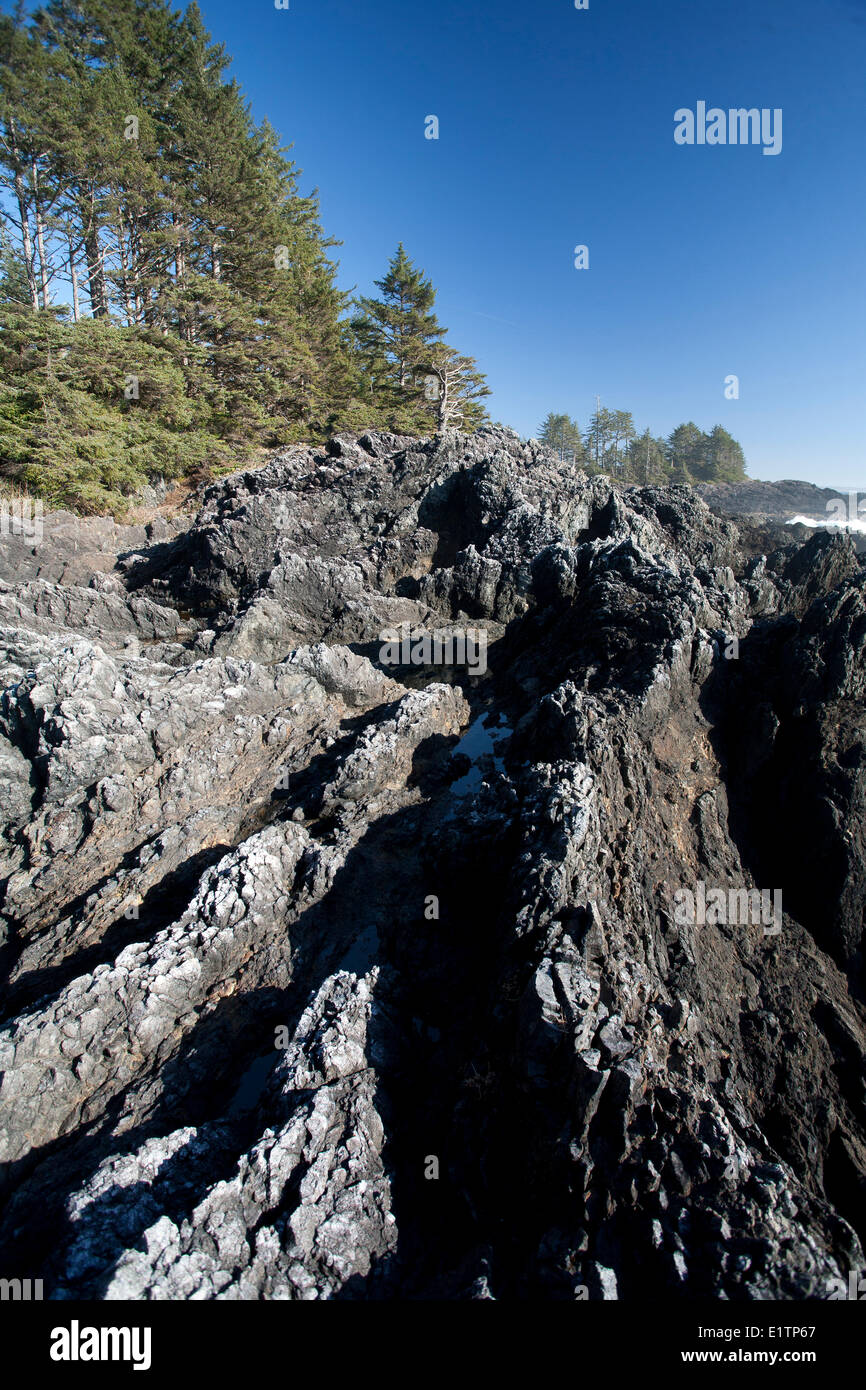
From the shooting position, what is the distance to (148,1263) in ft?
11.5

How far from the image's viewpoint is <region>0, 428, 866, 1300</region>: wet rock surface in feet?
12.6

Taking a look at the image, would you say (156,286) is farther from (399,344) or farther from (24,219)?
(399,344)

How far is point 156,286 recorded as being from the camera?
86.0 feet

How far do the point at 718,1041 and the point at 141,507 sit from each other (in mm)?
26005

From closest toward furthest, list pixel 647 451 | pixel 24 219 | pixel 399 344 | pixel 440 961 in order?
pixel 440 961, pixel 24 219, pixel 399 344, pixel 647 451

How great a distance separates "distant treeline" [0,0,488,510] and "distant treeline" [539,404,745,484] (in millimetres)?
40698

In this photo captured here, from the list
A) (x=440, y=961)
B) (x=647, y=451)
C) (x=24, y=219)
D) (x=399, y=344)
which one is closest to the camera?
(x=440, y=961)

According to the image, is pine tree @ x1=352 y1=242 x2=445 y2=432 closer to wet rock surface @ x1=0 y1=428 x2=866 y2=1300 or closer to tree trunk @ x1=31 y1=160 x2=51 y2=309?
A: tree trunk @ x1=31 y1=160 x2=51 y2=309

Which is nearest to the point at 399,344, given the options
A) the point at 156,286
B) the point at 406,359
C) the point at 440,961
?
the point at 406,359

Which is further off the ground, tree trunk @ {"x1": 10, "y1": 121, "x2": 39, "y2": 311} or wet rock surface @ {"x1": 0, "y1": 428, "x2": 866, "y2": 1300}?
tree trunk @ {"x1": 10, "y1": 121, "x2": 39, "y2": 311}

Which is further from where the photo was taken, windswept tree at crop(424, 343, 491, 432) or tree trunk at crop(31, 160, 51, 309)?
windswept tree at crop(424, 343, 491, 432)

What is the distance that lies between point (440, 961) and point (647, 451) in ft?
244

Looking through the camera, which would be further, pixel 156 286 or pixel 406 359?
pixel 406 359

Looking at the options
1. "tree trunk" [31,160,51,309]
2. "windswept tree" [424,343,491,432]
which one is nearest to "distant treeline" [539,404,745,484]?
"windswept tree" [424,343,491,432]
